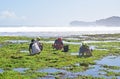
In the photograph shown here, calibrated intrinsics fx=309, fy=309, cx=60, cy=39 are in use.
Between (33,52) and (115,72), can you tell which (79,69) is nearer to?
(115,72)

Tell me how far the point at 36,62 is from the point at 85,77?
8888 millimetres

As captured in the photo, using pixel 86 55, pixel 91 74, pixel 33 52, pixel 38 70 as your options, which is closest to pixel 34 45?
pixel 33 52

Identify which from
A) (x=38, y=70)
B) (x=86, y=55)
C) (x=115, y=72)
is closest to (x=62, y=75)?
(x=38, y=70)

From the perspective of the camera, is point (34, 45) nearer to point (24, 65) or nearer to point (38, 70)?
point (24, 65)

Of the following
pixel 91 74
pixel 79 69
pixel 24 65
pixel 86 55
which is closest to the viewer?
pixel 91 74

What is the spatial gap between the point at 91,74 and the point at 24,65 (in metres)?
7.25

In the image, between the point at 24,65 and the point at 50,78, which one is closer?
the point at 50,78

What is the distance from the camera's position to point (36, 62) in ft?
102

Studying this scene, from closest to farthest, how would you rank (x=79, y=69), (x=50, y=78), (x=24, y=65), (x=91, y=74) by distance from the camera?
(x=50, y=78)
(x=91, y=74)
(x=79, y=69)
(x=24, y=65)

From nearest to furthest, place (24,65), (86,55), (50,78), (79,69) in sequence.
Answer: (50,78), (79,69), (24,65), (86,55)

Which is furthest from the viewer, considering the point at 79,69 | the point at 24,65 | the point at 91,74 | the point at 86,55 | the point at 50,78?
the point at 86,55

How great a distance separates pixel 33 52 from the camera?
3819 cm

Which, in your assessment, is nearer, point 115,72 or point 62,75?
point 62,75

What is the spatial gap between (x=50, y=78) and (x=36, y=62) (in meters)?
8.43
